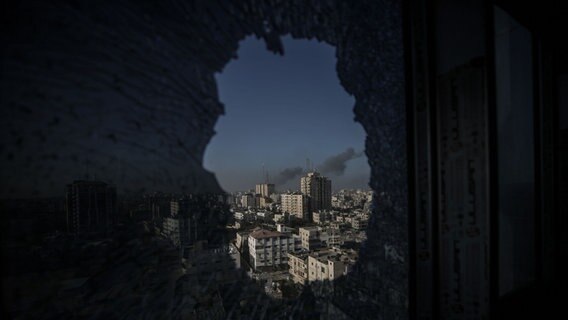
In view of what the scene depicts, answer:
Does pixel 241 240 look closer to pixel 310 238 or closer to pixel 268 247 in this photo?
pixel 268 247

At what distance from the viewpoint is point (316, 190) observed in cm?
192

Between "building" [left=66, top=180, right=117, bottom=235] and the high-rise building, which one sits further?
the high-rise building

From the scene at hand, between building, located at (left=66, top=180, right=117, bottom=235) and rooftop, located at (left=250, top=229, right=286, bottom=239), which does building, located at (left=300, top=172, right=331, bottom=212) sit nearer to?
rooftop, located at (left=250, top=229, right=286, bottom=239)

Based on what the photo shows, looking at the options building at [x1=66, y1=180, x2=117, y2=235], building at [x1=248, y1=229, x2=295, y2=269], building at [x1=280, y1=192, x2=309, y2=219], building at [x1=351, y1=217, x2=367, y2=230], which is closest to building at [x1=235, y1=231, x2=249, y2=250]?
building at [x1=248, y1=229, x2=295, y2=269]

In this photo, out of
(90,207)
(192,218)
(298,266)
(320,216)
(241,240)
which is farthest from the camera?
(320,216)

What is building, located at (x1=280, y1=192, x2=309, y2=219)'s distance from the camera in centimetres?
185

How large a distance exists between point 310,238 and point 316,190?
1.08 feet

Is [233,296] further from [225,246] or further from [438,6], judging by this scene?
[438,6]

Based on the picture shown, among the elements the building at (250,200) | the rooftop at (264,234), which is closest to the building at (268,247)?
the rooftop at (264,234)

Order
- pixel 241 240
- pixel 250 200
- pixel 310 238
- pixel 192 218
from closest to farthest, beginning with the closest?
pixel 192 218, pixel 241 240, pixel 250 200, pixel 310 238

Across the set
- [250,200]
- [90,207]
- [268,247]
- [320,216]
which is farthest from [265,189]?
[90,207]

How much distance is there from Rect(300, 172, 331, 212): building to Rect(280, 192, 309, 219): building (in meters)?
0.04

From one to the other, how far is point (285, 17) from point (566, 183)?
2665 millimetres

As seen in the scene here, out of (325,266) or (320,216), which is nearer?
(325,266)
